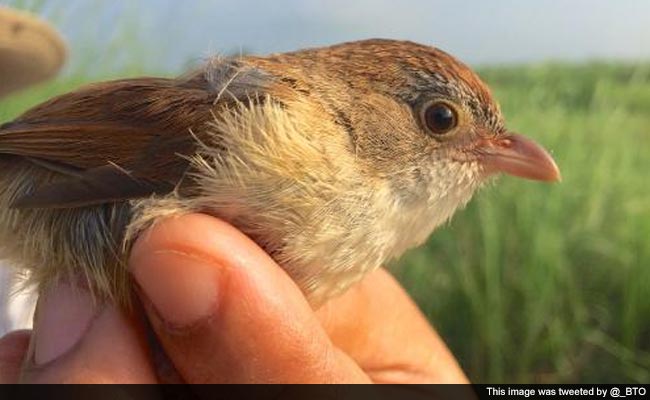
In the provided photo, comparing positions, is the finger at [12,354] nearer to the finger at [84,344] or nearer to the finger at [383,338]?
the finger at [84,344]

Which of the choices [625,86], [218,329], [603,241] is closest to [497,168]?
[218,329]

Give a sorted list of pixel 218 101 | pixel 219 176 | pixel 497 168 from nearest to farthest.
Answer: pixel 219 176 < pixel 218 101 < pixel 497 168

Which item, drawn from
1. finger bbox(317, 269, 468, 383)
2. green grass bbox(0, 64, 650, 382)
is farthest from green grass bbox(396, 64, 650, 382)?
finger bbox(317, 269, 468, 383)

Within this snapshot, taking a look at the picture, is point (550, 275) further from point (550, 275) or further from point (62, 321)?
point (62, 321)

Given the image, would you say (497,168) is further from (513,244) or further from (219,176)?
(513,244)

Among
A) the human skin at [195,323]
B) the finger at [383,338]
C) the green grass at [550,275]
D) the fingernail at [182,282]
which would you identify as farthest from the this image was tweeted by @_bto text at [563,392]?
the fingernail at [182,282]

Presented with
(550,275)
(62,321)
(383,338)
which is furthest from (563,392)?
(62,321)

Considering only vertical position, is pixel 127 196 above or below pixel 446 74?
below

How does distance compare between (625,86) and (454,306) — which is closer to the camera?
(454,306)
